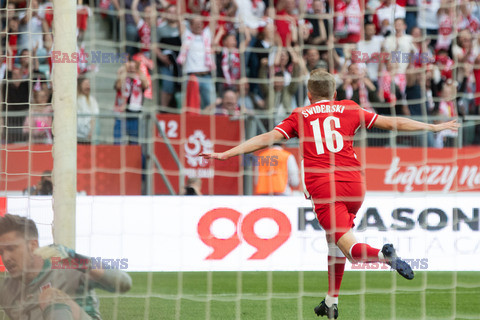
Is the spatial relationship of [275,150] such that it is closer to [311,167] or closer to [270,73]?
[270,73]

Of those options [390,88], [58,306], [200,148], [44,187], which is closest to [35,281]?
[58,306]

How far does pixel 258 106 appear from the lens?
1076cm

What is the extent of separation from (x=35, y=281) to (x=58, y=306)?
0.73ft

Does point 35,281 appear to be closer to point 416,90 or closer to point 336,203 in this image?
point 336,203

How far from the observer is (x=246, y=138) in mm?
10266

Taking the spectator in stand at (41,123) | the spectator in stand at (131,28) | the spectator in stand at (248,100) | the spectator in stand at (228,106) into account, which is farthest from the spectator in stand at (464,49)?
the spectator in stand at (41,123)

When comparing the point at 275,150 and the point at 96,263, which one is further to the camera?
the point at 275,150

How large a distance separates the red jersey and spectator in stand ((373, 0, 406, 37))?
4806 millimetres

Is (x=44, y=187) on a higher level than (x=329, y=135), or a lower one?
lower

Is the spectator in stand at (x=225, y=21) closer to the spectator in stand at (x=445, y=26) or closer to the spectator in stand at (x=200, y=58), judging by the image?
the spectator in stand at (x=200, y=58)

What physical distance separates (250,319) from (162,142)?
4.35 m

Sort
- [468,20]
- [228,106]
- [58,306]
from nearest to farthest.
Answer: [58,306]
[228,106]
[468,20]

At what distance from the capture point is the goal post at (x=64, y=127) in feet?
17.2

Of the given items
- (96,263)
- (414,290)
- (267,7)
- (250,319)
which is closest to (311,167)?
(250,319)
